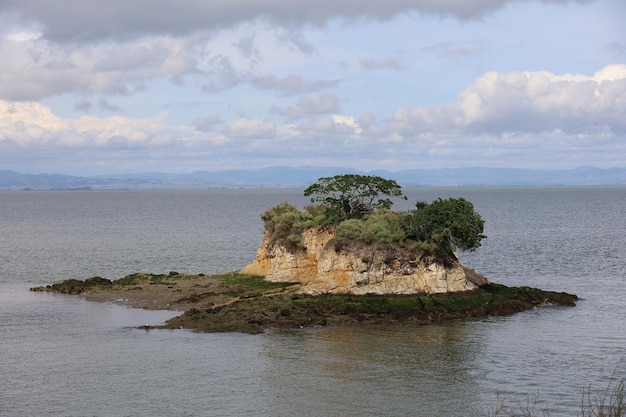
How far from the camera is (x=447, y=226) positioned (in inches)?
2633

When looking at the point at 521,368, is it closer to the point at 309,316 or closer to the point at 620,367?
the point at 620,367

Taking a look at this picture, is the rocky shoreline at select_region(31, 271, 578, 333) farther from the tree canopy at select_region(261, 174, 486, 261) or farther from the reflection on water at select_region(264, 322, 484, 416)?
the tree canopy at select_region(261, 174, 486, 261)

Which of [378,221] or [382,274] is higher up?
[378,221]

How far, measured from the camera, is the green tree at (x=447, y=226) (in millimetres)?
66312

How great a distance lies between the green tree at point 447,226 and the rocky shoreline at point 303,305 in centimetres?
422

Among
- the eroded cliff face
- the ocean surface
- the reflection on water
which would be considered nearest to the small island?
the eroded cliff face

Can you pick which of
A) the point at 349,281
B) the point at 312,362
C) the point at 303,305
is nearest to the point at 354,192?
the point at 349,281

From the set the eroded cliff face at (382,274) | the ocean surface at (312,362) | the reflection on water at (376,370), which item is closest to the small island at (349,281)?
the eroded cliff face at (382,274)

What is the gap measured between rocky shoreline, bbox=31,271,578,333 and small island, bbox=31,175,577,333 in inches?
3.4

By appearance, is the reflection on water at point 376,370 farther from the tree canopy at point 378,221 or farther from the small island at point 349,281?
the tree canopy at point 378,221

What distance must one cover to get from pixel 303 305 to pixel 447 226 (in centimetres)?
1457

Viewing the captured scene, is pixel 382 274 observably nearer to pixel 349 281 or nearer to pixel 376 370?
pixel 349 281

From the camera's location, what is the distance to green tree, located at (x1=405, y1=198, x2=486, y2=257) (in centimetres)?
6631

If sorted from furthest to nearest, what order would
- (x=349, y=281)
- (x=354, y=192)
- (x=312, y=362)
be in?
1. (x=354, y=192)
2. (x=349, y=281)
3. (x=312, y=362)
